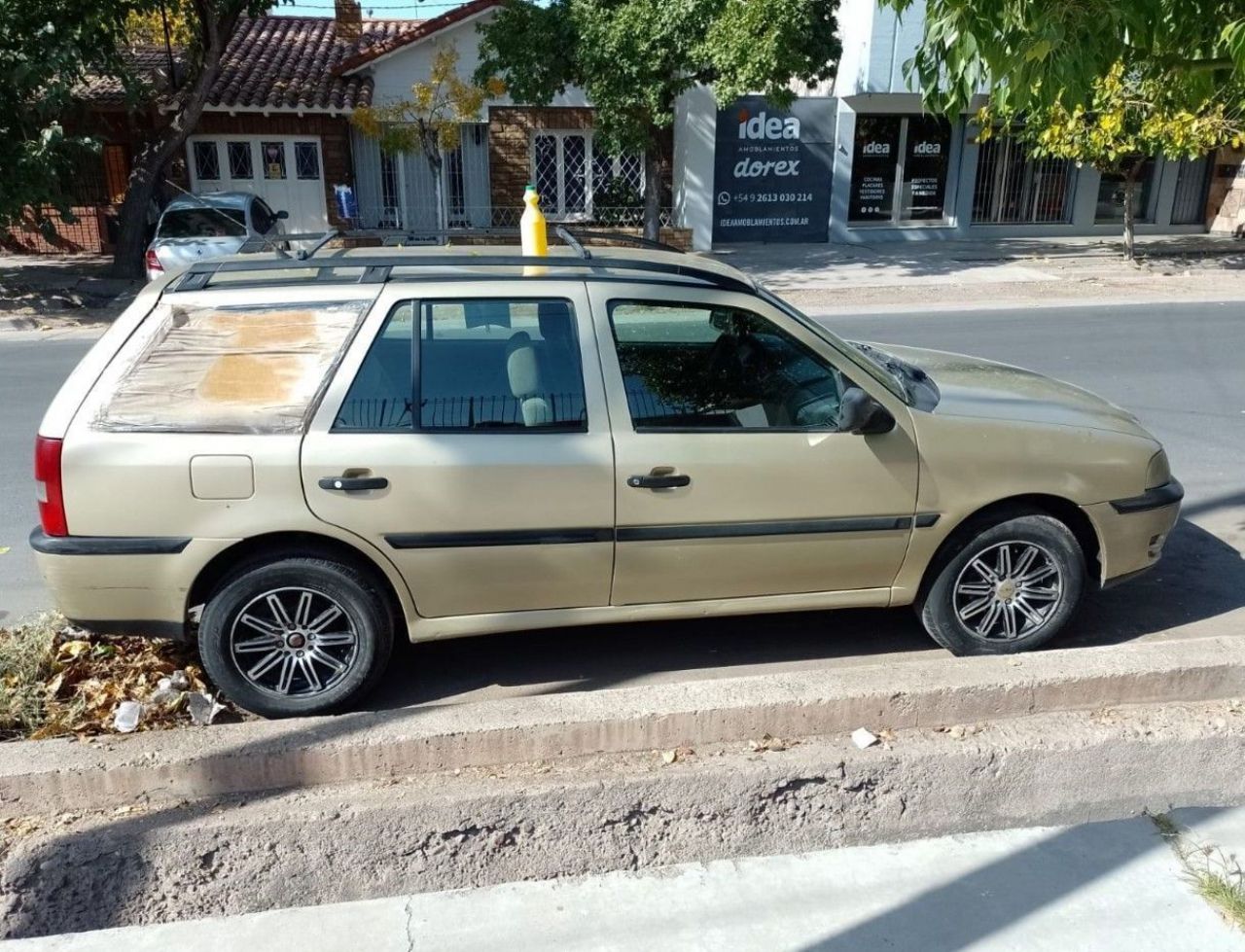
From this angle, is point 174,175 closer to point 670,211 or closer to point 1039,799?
point 670,211

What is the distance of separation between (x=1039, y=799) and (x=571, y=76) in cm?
1530

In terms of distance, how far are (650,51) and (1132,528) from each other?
1305 cm

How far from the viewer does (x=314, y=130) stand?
21.8 m

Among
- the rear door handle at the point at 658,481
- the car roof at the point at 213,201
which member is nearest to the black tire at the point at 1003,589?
the rear door handle at the point at 658,481

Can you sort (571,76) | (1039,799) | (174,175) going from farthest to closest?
1. (174,175)
2. (571,76)
3. (1039,799)

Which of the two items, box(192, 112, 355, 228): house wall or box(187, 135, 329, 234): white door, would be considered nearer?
box(192, 112, 355, 228): house wall

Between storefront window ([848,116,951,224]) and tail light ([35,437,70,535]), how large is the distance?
2127 cm

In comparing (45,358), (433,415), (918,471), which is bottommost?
(45,358)

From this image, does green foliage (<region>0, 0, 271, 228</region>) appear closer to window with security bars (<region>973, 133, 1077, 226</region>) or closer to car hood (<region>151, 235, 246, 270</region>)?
car hood (<region>151, 235, 246, 270</region>)

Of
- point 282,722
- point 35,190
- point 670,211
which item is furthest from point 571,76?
→ point 282,722

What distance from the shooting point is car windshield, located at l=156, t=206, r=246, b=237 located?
A: 1515 centimetres

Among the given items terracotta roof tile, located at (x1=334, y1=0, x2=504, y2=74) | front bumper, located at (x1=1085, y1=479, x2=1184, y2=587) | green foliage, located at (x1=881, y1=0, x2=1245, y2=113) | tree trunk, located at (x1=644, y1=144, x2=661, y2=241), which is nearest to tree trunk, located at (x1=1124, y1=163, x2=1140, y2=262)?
tree trunk, located at (x1=644, y1=144, x2=661, y2=241)

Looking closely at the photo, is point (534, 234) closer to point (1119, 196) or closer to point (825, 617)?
point (825, 617)

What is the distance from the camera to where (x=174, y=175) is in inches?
849
